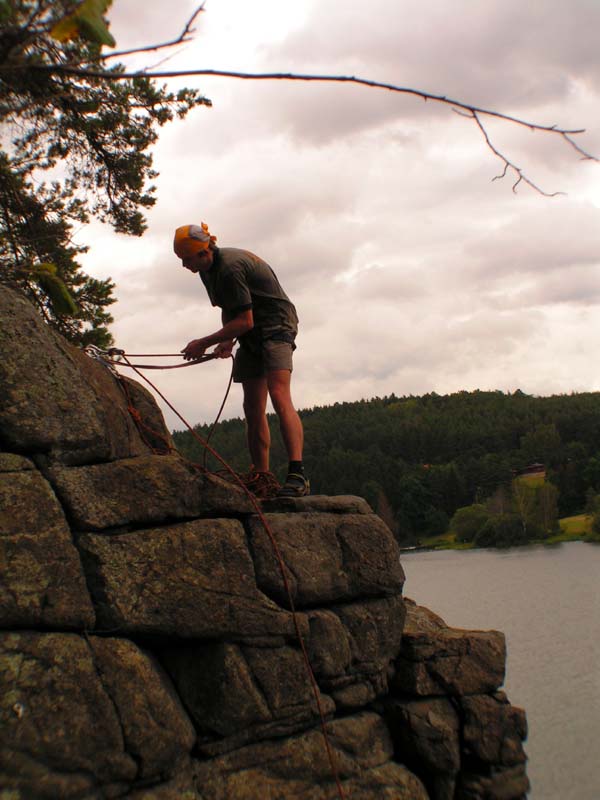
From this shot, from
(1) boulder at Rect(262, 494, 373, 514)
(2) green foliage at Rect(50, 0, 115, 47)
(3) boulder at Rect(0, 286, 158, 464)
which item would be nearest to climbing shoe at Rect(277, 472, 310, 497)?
(1) boulder at Rect(262, 494, 373, 514)

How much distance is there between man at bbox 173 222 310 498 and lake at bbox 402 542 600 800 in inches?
395

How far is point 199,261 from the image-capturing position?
786 cm

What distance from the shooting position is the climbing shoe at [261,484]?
26.0ft

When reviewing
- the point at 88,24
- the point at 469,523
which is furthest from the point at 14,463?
the point at 469,523

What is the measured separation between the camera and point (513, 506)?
279 feet

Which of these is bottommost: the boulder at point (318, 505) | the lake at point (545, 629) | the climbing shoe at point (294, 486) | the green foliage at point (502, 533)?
the lake at point (545, 629)

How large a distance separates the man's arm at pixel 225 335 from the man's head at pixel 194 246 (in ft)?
2.03

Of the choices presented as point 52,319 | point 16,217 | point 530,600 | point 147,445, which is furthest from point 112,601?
point 530,600

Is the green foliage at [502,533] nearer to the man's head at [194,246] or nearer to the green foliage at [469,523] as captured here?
the green foliage at [469,523]

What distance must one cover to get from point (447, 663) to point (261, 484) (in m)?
2.66

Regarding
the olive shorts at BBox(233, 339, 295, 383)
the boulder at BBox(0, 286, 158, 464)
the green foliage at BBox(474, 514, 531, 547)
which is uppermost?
the olive shorts at BBox(233, 339, 295, 383)

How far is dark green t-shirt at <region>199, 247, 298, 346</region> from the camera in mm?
7832

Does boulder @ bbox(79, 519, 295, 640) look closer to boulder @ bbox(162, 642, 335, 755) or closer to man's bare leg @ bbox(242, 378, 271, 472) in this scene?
boulder @ bbox(162, 642, 335, 755)

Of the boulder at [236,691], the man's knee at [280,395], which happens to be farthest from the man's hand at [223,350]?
the boulder at [236,691]
